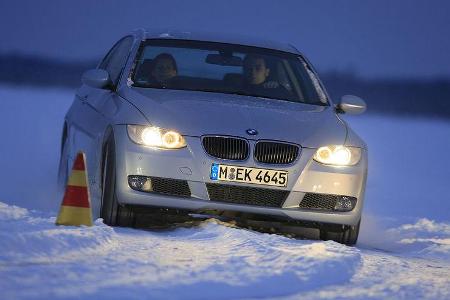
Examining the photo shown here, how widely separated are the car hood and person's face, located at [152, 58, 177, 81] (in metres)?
0.39

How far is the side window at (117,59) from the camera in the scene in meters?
9.91

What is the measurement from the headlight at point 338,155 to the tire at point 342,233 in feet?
1.45

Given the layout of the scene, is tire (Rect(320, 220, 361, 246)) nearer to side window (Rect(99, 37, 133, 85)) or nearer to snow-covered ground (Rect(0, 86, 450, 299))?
snow-covered ground (Rect(0, 86, 450, 299))

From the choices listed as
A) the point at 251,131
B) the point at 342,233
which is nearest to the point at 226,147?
the point at 251,131

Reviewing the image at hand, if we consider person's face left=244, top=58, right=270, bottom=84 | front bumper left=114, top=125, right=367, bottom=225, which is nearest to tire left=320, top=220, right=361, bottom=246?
front bumper left=114, top=125, right=367, bottom=225

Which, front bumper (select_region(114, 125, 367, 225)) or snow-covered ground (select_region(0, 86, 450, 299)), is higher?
front bumper (select_region(114, 125, 367, 225))

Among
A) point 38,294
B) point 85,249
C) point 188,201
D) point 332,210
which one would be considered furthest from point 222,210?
point 38,294

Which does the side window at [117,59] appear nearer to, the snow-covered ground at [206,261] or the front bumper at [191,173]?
the snow-covered ground at [206,261]

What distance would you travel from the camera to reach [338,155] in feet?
28.1

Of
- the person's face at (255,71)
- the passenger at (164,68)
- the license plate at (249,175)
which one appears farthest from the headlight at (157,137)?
the person's face at (255,71)

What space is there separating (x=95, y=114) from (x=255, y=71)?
1.27 metres

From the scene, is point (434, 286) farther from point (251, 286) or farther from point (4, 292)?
point (4, 292)

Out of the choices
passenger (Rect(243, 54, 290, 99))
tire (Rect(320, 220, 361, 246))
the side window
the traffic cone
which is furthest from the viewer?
the side window

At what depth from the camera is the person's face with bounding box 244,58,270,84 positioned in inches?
→ 385
